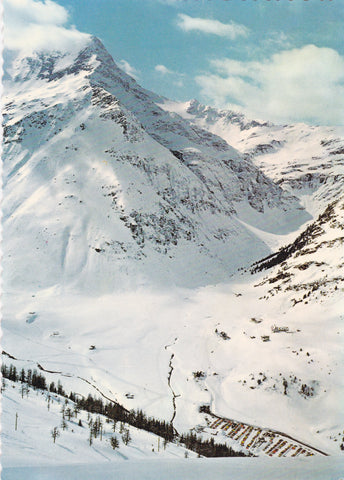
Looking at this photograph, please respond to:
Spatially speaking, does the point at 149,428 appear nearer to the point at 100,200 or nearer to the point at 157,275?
the point at 157,275

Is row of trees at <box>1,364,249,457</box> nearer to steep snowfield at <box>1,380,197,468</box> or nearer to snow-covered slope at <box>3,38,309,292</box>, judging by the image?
steep snowfield at <box>1,380,197,468</box>

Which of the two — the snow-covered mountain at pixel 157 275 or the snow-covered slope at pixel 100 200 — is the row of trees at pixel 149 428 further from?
the snow-covered slope at pixel 100 200

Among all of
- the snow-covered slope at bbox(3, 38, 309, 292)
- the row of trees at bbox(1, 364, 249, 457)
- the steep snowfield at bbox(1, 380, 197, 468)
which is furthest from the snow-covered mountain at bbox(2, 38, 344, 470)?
the row of trees at bbox(1, 364, 249, 457)

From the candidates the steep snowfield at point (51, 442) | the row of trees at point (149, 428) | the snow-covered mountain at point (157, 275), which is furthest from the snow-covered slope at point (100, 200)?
the steep snowfield at point (51, 442)

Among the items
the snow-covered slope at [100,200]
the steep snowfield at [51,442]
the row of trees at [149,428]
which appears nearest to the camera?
the steep snowfield at [51,442]

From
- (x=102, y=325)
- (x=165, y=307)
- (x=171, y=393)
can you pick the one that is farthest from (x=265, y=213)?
(x=171, y=393)

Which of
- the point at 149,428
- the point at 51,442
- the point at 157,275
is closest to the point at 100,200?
the point at 157,275

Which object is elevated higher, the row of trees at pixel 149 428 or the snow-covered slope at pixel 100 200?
the snow-covered slope at pixel 100 200
